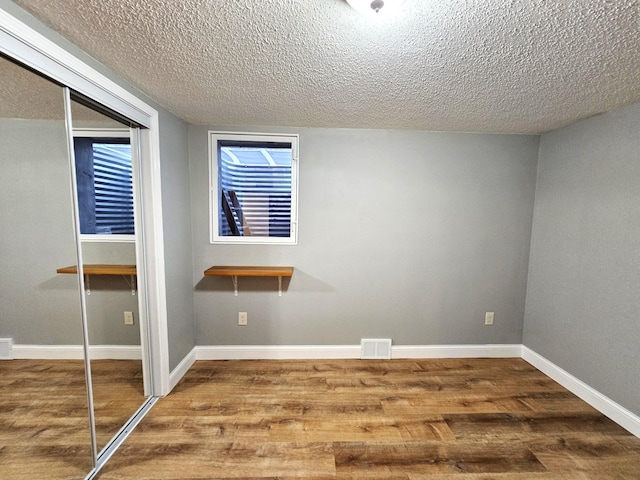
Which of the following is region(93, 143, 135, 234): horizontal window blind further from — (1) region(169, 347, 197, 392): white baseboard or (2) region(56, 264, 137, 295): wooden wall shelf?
(1) region(169, 347, 197, 392): white baseboard

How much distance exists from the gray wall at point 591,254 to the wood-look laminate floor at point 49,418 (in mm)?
3477

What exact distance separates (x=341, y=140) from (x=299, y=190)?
0.61 meters

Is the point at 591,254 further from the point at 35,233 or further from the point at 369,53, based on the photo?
the point at 35,233

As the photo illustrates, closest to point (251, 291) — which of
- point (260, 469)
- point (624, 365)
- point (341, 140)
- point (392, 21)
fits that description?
point (260, 469)

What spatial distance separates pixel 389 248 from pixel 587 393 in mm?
1884

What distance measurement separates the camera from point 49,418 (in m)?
1.56

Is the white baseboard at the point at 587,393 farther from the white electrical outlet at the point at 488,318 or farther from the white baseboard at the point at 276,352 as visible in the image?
the white baseboard at the point at 276,352

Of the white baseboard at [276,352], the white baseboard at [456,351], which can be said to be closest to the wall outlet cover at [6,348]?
the white baseboard at [276,352]

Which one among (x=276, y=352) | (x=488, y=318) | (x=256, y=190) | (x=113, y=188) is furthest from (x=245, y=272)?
(x=488, y=318)

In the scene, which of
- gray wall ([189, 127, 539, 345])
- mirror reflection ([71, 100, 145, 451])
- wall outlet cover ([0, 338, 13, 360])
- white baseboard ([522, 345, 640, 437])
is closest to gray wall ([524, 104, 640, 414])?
white baseboard ([522, 345, 640, 437])

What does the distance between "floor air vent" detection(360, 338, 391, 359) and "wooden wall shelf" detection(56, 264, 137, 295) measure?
2.07 m

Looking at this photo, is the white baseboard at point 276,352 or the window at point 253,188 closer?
the window at point 253,188

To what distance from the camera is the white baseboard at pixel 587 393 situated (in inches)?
68.4

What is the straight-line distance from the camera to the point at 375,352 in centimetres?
256
